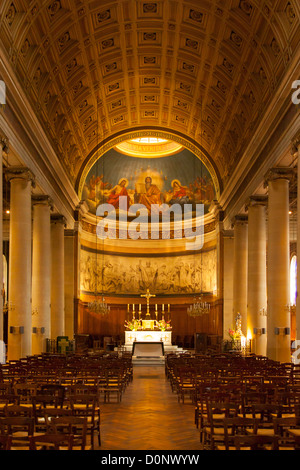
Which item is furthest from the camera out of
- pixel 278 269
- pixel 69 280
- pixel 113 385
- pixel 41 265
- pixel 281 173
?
pixel 69 280

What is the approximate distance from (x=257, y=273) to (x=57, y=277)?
13.5m

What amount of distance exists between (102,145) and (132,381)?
21.9 meters

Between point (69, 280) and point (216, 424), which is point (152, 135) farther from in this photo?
point (216, 424)

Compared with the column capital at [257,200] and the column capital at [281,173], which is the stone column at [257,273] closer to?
the column capital at [257,200]

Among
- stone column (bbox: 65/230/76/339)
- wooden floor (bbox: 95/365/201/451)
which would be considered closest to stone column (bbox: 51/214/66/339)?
stone column (bbox: 65/230/76/339)

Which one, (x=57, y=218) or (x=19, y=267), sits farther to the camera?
(x=57, y=218)

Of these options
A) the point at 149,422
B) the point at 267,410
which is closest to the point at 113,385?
the point at 149,422

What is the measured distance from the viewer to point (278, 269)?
27500 millimetres

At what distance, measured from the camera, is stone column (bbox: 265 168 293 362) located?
27.0m

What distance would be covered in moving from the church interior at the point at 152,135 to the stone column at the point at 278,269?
7cm

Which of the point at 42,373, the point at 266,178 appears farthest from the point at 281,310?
the point at 42,373

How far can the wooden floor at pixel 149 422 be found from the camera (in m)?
11.9
